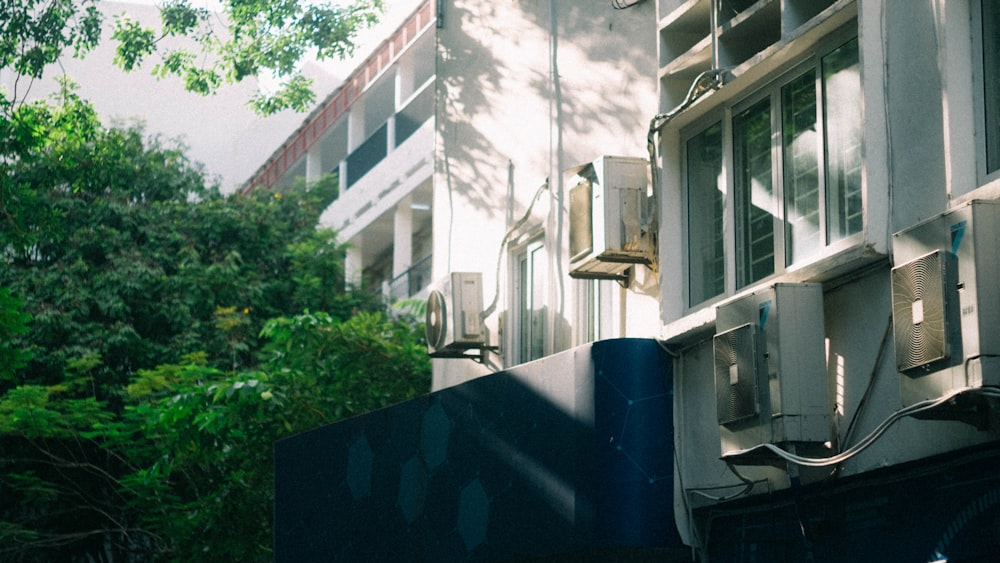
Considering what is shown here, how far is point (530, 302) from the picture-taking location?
1172 centimetres

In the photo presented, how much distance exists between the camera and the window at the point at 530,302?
37.7 feet

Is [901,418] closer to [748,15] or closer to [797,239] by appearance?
[797,239]

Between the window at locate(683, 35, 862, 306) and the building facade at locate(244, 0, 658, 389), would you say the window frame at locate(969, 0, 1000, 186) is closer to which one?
the window at locate(683, 35, 862, 306)

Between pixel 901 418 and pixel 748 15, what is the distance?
8.64 feet

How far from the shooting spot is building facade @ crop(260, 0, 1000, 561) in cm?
611

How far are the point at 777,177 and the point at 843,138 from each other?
1.95 feet

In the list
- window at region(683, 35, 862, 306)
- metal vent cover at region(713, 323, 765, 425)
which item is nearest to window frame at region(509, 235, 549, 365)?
window at region(683, 35, 862, 306)

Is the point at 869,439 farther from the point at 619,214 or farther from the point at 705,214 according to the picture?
the point at 619,214

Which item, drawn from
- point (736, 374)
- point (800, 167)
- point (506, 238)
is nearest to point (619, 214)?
point (800, 167)

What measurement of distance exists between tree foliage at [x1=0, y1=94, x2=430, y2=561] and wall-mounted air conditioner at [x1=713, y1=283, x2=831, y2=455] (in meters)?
9.12

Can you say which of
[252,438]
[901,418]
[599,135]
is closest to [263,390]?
[252,438]

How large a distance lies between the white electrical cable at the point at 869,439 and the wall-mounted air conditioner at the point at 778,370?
6 cm

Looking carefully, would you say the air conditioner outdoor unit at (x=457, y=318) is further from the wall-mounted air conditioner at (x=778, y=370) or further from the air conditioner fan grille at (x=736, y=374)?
the wall-mounted air conditioner at (x=778, y=370)

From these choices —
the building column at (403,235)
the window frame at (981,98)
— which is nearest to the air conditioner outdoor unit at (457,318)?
the window frame at (981,98)
